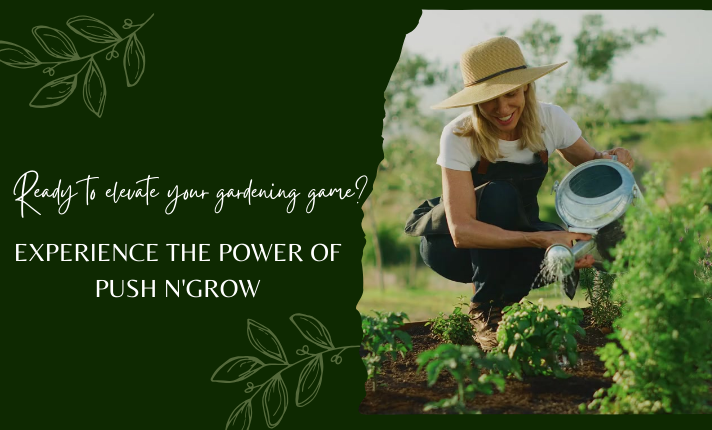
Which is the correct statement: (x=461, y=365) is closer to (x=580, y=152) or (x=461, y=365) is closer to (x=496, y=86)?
(x=496, y=86)

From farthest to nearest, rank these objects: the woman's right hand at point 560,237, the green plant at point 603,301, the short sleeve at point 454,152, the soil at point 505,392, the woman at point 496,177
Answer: the green plant at point 603,301 < the short sleeve at point 454,152 < the woman at point 496,177 < the woman's right hand at point 560,237 < the soil at point 505,392

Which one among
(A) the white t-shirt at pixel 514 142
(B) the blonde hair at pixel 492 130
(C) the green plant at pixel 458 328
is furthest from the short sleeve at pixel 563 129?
(C) the green plant at pixel 458 328

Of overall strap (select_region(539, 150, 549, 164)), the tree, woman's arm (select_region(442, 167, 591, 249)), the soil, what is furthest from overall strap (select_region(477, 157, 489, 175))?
the tree

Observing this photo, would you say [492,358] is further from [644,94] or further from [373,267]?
[644,94]

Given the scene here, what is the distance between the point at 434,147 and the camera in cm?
804

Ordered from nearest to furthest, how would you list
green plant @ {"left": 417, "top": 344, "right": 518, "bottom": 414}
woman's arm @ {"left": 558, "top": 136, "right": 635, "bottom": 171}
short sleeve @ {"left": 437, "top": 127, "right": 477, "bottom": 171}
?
green plant @ {"left": 417, "top": 344, "right": 518, "bottom": 414}
short sleeve @ {"left": 437, "top": 127, "right": 477, "bottom": 171}
woman's arm @ {"left": 558, "top": 136, "right": 635, "bottom": 171}

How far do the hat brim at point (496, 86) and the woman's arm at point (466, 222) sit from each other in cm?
34

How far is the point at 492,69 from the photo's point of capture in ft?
11.6

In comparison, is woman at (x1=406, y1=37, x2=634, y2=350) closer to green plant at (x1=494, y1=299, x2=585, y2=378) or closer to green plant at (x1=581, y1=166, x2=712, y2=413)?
green plant at (x1=494, y1=299, x2=585, y2=378)

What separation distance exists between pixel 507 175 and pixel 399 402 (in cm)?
125

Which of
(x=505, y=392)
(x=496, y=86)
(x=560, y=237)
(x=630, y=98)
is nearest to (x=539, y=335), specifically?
(x=505, y=392)

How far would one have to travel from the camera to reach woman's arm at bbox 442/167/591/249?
3.57 metres

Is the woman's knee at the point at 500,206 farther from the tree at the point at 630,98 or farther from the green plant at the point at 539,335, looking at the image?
the tree at the point at 630,98

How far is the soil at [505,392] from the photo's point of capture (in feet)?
10.3
